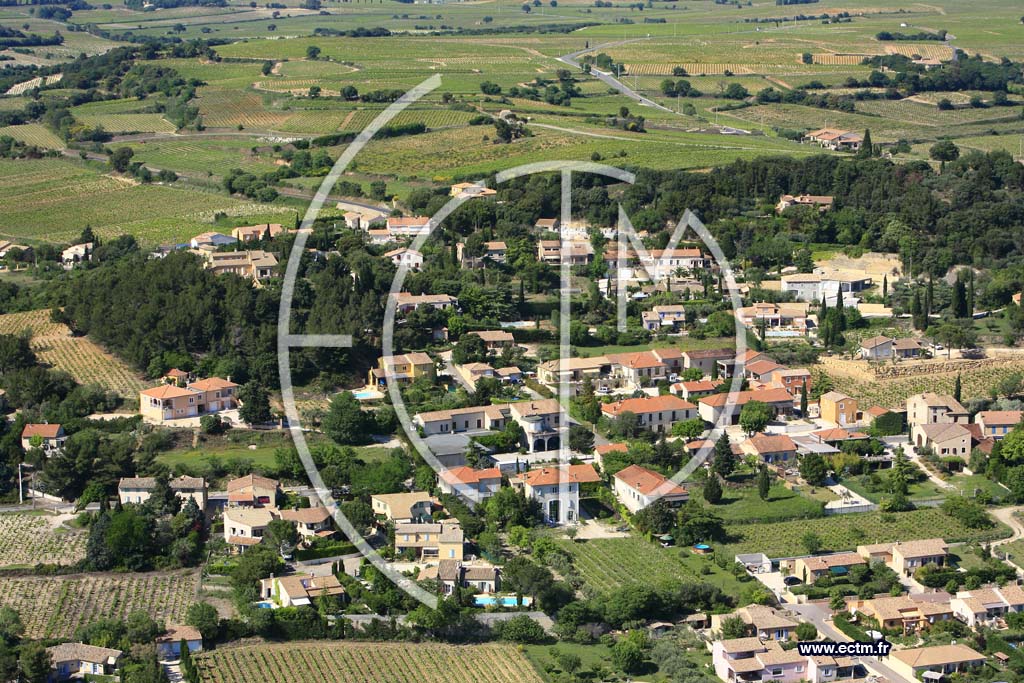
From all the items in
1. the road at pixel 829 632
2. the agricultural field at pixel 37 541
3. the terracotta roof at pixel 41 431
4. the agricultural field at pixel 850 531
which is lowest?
the road at pixel 829 632

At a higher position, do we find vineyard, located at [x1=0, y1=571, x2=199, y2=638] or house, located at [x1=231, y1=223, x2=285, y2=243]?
house, located at [x1=231, y1=223, x2=285, y2=243]

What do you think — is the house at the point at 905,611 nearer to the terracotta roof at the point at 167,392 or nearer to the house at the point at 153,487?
the house at the point at 153,487

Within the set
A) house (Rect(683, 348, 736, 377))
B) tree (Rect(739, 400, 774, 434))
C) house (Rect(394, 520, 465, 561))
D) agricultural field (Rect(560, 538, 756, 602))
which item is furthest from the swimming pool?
house (Rect(683, 348, 736, 377))

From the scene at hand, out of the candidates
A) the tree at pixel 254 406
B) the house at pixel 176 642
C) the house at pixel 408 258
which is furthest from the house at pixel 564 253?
the house at pixel 176 642

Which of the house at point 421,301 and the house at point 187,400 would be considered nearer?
the house at point 187,400

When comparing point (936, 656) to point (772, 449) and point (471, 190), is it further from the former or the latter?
point (471, 190)

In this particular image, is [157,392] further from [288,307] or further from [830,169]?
[830,169]

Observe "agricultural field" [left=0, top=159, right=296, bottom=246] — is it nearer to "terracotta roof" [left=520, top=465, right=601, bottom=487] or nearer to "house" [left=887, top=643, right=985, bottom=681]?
"terracotta roof" [left=520, top=465, right=601, bottom=487]

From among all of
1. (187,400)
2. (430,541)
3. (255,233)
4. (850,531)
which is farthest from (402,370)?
(255,233)
